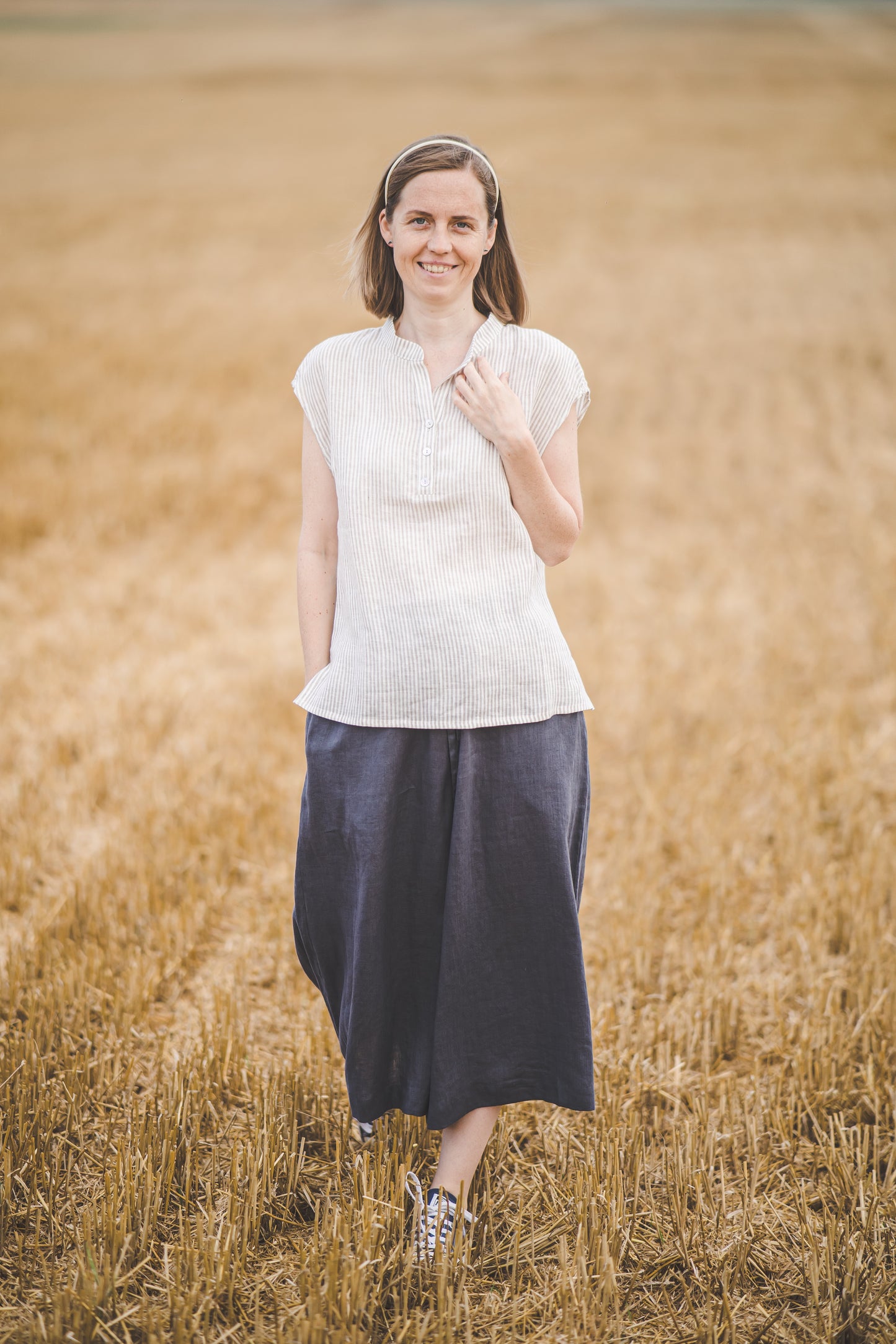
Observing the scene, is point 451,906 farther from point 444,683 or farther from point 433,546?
point 433,546

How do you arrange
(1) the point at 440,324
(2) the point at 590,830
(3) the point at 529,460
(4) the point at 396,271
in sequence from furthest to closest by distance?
(2) the point at 590,830, (4) the point at 396,271, (1) the point at 440,324, (3) the point at 529,460

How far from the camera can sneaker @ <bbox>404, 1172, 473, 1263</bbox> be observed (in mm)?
2117

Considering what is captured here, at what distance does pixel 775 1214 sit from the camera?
2318 mm

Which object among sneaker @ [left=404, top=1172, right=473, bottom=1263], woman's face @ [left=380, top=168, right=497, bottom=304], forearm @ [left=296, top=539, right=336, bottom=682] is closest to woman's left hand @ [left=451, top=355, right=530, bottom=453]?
woman's face @ [left=380, top=168, right=497, bottom=304]

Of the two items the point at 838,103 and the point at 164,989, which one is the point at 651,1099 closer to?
the point at 164,989

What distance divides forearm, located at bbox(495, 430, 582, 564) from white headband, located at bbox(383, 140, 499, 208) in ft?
1.86

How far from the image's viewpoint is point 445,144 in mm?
2029

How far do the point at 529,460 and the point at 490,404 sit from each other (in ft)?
0.43

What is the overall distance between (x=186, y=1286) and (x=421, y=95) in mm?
24783

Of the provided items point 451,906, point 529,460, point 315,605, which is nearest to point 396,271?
point 529,460

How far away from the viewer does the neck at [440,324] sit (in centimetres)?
209

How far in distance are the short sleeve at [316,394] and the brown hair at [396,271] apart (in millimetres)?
208

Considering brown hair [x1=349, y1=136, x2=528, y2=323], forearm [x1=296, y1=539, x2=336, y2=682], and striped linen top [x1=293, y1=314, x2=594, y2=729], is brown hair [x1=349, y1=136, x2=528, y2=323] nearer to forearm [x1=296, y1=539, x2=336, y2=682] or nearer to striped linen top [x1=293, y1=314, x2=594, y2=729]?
striped linen top [x1=293, y1=314, x2=594, y2=729]

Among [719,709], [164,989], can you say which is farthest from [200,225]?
[164,989]
